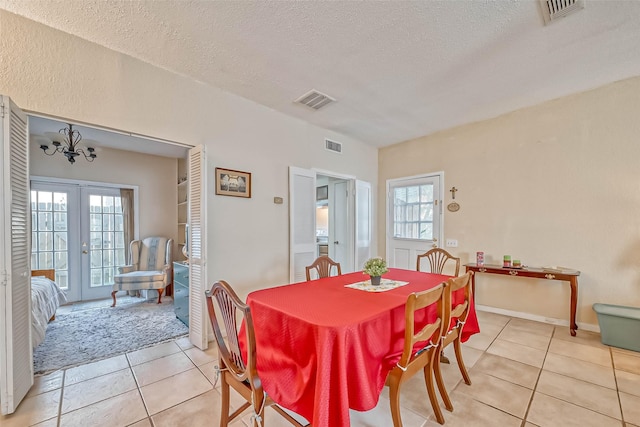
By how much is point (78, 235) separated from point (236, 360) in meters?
4.68

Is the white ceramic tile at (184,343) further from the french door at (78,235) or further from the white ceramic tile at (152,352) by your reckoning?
the french door at (78,235)

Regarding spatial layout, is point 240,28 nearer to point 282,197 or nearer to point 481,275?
point 282,197

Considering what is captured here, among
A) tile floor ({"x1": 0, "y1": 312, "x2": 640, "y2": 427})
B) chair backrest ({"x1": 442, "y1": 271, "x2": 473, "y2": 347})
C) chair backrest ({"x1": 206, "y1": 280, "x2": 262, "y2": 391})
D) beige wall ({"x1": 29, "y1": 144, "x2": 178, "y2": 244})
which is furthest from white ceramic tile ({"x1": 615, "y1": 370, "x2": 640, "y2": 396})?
beige wall ({"x1": 29, "y1": 144, "x2": 178, "y2": 244})

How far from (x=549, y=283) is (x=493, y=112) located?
2.33m

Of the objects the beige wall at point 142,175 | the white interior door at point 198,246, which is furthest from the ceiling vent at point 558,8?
the beige wall at point 142,175

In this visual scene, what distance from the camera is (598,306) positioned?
9.30 ft

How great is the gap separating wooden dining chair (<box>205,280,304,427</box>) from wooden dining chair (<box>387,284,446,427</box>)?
0.53m

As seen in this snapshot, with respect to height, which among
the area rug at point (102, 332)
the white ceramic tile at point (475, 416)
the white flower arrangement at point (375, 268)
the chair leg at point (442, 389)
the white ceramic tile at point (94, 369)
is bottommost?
the area rug at point (102, 332)

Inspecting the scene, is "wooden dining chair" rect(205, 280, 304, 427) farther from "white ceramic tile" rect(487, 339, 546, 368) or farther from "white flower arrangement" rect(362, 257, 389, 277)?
"white ceramic tile" rect(487, 339, 546, 368)

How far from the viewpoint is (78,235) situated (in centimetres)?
445

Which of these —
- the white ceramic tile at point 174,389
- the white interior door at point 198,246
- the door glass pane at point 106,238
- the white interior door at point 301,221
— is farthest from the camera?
the door glass pane at point 106,238

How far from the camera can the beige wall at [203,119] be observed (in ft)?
6.68

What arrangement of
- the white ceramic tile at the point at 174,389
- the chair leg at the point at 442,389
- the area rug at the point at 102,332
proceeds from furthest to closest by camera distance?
the area rug at the point at 102,332 < the white ceramic tile at the point at 174,389 < the chair leg at the point at 442,389

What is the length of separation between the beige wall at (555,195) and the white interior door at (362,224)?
132 cm
